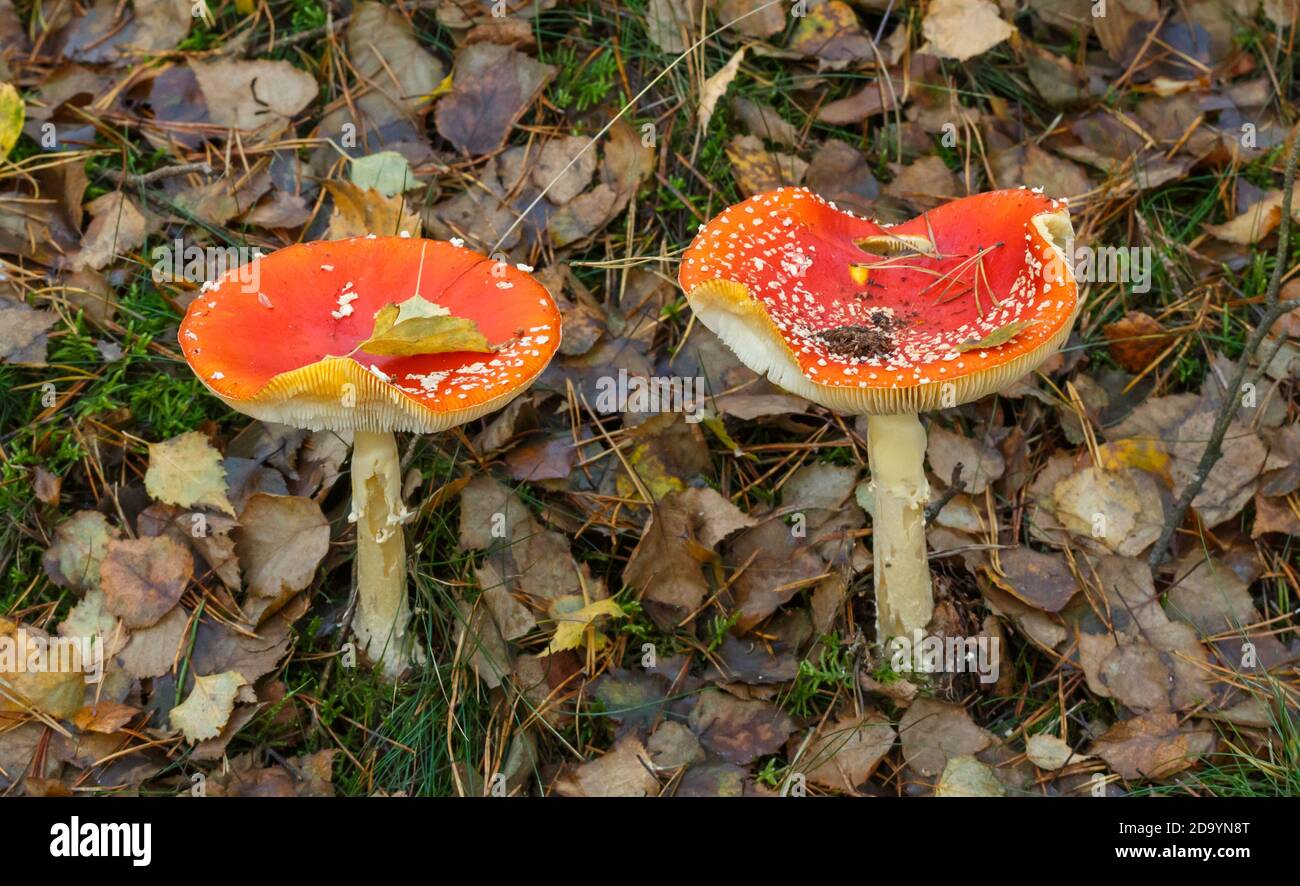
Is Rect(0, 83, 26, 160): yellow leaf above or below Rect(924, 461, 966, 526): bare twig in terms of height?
above

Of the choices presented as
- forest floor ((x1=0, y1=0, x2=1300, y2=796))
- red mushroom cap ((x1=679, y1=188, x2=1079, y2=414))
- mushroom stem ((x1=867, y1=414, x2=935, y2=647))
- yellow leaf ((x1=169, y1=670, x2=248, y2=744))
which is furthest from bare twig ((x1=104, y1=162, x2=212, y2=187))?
mushroom stem ((x1=867, y1=414, x2=935, y2=647))

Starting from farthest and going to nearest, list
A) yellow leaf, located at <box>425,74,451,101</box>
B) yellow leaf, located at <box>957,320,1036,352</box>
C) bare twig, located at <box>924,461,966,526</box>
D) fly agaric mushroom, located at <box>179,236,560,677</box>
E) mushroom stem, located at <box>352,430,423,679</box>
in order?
yellow leaf, located at <box>425,74,451,101</box>, bare twig, located at <box>924,461,966,526</box>, mushroom stem, located at <box>352,430,423,679</box>, fly agaric mushroom, located at <box>179,236,560,677</box>, yellow leaf, located at <box>957,320,1036,352</box>

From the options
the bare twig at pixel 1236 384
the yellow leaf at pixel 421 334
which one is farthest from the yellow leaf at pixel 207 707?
the bare twig at pixel 1236 384

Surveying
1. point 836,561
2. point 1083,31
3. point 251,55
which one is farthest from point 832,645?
point 251,55

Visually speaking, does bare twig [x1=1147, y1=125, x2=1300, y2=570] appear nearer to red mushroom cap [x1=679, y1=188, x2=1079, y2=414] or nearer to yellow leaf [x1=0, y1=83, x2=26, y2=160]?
red mushroom cap [x1=679, y1=188, x2=1079, y2=414]

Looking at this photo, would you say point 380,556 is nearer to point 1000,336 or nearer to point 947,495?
point 947,495

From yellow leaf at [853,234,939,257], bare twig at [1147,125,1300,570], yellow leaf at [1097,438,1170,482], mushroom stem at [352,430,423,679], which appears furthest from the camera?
yellow leaf at [1097,438,1170,482]
